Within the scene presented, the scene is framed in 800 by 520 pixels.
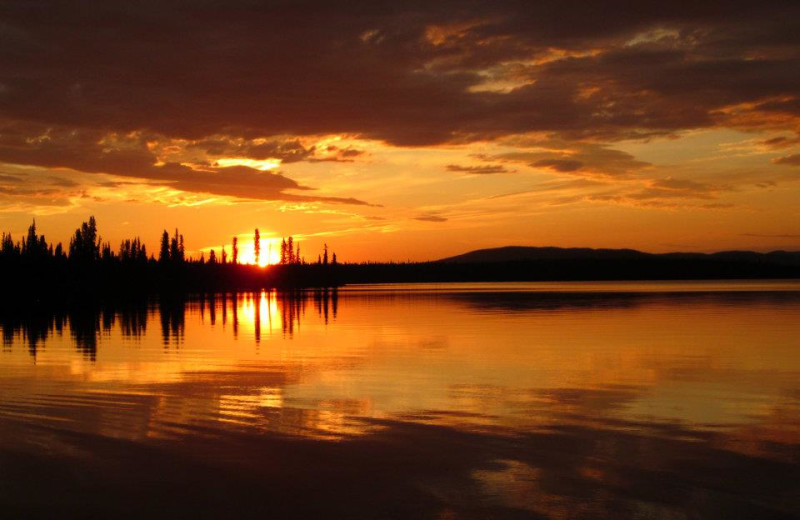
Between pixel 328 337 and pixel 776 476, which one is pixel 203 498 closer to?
pixel 776 476

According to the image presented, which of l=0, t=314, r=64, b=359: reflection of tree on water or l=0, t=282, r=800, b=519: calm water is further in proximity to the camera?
l=0, t=314, r=64, b=359: reflection of tree on water

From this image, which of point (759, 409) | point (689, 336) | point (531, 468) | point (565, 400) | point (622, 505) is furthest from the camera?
point (689, 336)

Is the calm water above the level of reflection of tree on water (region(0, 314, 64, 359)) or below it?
above

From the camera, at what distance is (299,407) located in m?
19.0

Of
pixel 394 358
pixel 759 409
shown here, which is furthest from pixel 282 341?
pixel 759 409

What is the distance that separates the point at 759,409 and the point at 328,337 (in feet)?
82.9

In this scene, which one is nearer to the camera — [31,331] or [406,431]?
[406,431]

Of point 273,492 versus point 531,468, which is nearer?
→ point 273,492

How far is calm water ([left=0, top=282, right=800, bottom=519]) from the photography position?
11359mm

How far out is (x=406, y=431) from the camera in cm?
1608

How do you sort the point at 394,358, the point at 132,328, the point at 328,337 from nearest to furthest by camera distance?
the point at 394,358 < the point at 328,337 < the point at 132,328

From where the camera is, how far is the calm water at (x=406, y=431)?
447 inches

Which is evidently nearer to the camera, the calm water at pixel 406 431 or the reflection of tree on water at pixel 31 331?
the calm water at pixel 406 431

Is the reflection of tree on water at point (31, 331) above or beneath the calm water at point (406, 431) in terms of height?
beneath
